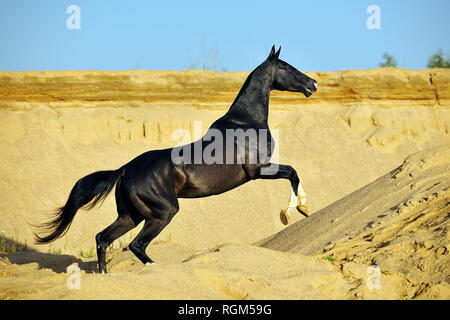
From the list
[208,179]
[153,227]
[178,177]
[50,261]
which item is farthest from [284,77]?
[50,261]

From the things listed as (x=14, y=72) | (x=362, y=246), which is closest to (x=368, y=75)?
(x=14, y=72)

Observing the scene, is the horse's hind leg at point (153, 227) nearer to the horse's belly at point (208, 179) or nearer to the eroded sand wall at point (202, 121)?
the horse's belly at point (208, 179)

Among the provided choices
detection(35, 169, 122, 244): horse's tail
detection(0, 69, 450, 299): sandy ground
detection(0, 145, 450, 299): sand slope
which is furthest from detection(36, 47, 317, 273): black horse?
detection(0, 69, 450, 299): sandy ground

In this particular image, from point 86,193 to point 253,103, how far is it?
2334mm

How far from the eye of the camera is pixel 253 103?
880cm

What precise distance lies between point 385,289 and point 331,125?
49.4 ft

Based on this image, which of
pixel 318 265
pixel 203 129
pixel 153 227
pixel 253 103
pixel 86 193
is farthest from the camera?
pixel 203 129

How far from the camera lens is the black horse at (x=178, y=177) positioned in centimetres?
800

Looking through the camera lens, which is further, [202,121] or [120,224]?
[202,121]

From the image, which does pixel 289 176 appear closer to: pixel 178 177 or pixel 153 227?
pixel 178 177

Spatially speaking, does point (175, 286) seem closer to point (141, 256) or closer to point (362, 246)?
point (141, 256)

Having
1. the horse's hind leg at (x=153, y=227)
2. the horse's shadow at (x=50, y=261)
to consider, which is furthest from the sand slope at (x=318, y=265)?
the horse's hind leg at (x=153, y=227)

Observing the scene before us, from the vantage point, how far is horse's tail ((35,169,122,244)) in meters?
8.34

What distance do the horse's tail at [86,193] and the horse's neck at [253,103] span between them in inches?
63.8
